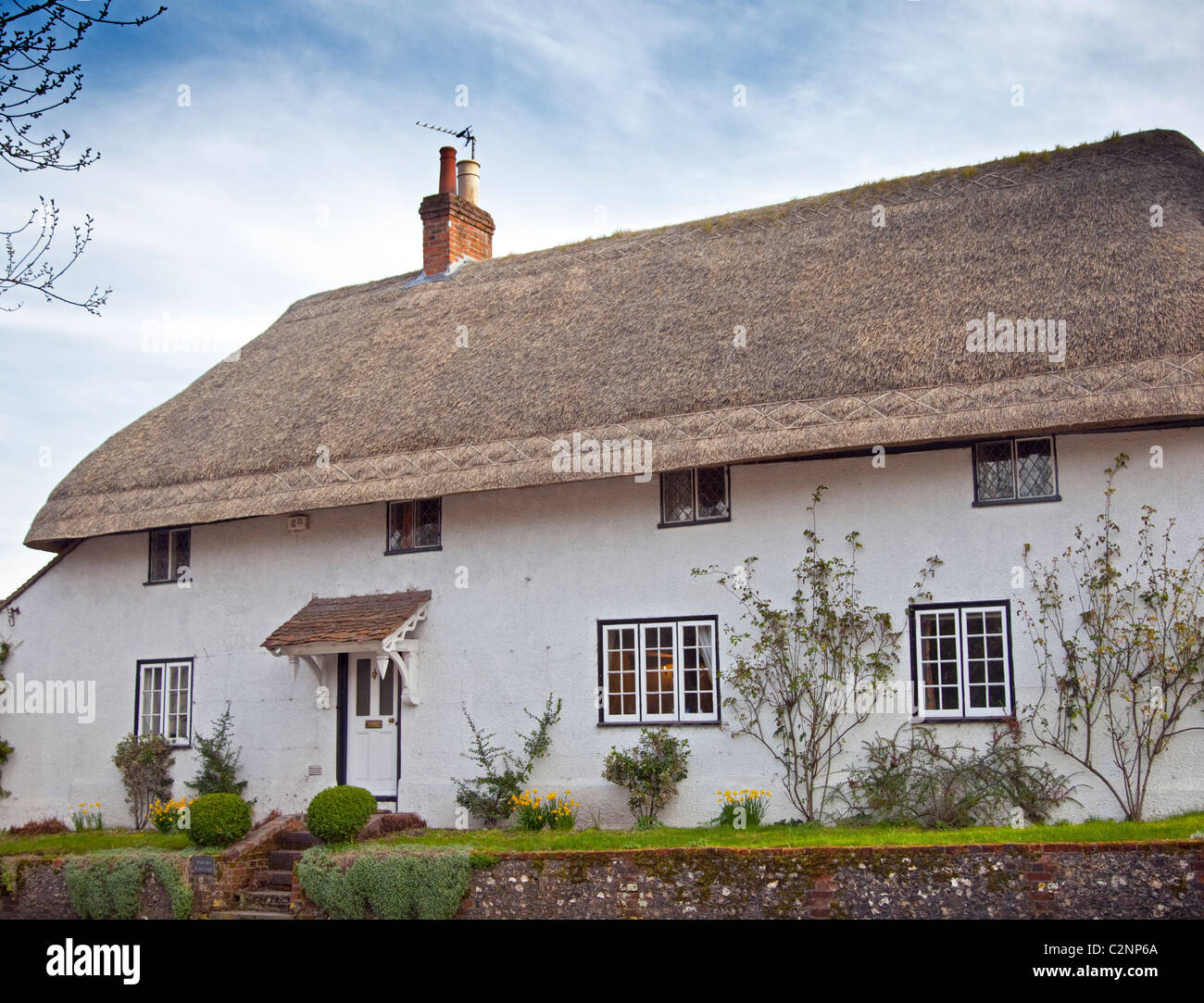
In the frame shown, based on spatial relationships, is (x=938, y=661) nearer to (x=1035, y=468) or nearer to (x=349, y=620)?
(x=1035, y=468)

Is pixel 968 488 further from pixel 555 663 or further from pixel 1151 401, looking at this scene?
pixel 555 663

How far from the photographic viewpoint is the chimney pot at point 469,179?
70.1 feet

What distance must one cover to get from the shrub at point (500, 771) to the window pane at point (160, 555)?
5.92 metres

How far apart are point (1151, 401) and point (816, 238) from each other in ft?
19.4

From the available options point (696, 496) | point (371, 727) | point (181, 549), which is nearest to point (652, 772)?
point (696, 496)

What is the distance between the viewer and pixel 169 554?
17547 millimetres

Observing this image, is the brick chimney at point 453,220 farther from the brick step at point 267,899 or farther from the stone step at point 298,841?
the brick step at point 267,899

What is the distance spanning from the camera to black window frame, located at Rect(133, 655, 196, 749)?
16719mm

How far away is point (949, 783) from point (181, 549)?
1110 cm

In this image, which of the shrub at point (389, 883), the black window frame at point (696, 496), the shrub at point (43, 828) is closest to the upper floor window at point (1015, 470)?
the black window frame at point (696, 496)

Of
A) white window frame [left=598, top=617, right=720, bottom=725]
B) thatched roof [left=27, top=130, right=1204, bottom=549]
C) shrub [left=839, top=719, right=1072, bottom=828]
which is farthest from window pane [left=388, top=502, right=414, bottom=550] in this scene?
shrub [left=839, top=719, right=1072, bottom=828]

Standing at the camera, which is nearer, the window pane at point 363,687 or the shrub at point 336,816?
the shrub at point 336,816

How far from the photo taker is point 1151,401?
11070mm

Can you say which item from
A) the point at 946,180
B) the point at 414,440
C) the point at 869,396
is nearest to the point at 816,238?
the point at 946,180
